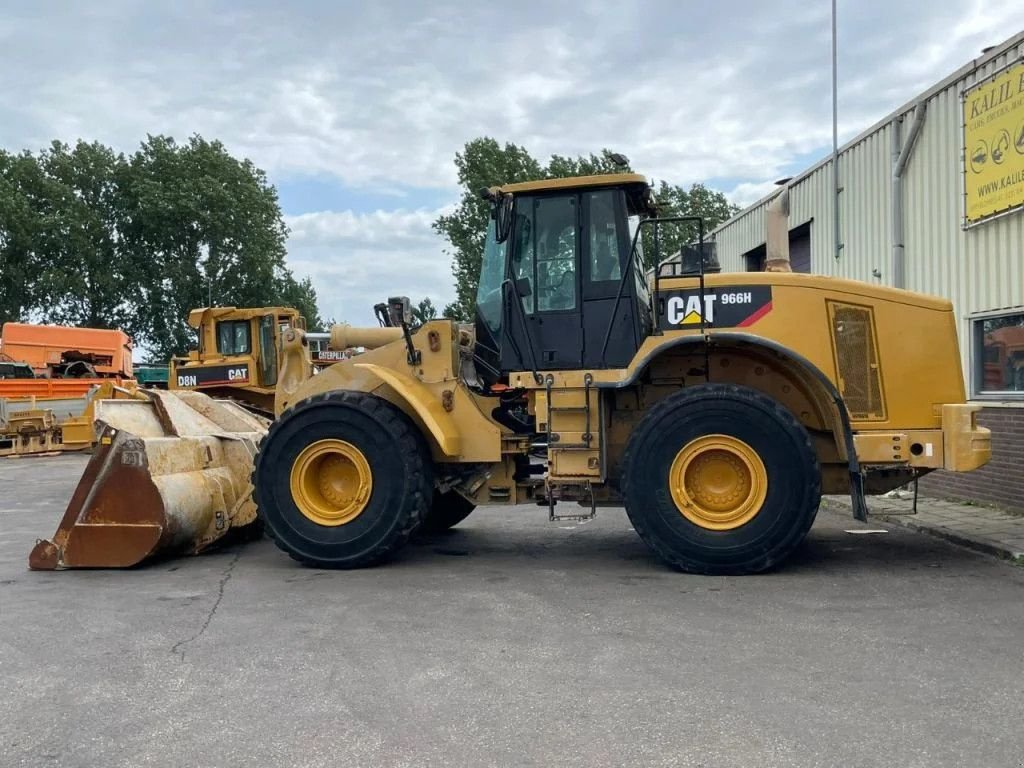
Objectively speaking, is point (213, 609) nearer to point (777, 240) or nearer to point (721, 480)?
point (721, 480)

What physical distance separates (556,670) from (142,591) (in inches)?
136

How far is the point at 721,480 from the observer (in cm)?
689

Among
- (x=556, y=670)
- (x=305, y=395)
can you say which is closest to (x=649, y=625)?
(x=556, y=670)

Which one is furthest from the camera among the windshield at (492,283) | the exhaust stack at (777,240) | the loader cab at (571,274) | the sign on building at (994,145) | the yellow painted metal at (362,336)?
the sign on building at (994,145)

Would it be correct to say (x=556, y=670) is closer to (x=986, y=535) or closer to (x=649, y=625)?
(x=649, y=625)

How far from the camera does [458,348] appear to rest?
781 centimetres

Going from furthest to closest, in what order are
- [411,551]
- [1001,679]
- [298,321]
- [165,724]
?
[298,321] → [411,551] → [1001,679] → [165,724]

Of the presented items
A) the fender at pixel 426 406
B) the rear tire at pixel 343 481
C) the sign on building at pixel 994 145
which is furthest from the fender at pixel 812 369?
the sign on building at pixel 994 145

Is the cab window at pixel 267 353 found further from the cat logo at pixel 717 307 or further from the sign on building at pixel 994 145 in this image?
the sign on building at pixel 994 145

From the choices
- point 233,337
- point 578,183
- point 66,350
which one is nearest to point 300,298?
point 66,350

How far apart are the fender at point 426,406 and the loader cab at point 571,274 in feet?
2.04

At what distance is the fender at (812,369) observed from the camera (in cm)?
673

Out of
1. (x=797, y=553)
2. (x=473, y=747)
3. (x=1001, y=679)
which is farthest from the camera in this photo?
(x=797, y=553)

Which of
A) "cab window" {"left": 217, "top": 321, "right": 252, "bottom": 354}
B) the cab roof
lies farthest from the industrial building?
"cab window" {"left": 217, "top": 321, "right": 252, "bottom": 354}
